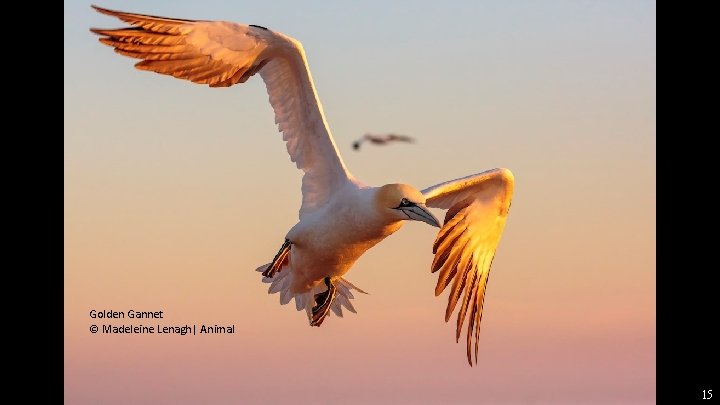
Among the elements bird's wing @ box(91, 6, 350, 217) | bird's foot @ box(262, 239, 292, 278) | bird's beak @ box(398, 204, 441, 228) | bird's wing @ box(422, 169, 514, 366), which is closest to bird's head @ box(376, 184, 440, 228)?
bird's beak @ box(398, 204, 441, 228)

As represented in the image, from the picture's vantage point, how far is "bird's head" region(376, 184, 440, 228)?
1423cm

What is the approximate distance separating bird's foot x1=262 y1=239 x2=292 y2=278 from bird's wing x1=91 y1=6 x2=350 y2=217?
50 centimetres

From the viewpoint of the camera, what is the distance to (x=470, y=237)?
1728 cm

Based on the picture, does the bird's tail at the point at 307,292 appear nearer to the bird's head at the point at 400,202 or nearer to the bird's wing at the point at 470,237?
the bird's wing at the point at 470,237

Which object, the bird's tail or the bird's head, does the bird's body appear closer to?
the bird's head

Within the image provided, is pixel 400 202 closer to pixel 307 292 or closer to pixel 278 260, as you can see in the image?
pixel 278 260

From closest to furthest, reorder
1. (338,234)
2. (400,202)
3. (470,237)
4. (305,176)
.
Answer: (400,202) → (338,234) → (305,176) → (470,237)

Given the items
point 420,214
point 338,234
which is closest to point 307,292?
point 338,234

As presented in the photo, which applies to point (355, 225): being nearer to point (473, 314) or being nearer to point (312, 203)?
point (312, 203)

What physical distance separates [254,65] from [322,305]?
130 inches

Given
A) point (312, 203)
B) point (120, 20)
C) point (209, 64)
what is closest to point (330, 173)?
point (312, 203)

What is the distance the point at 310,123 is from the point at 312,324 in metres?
2.75

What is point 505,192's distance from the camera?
17.0 meters

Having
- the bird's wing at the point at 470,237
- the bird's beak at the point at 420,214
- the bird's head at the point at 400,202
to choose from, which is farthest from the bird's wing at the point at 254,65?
the bird's wing at the point at 470,237
